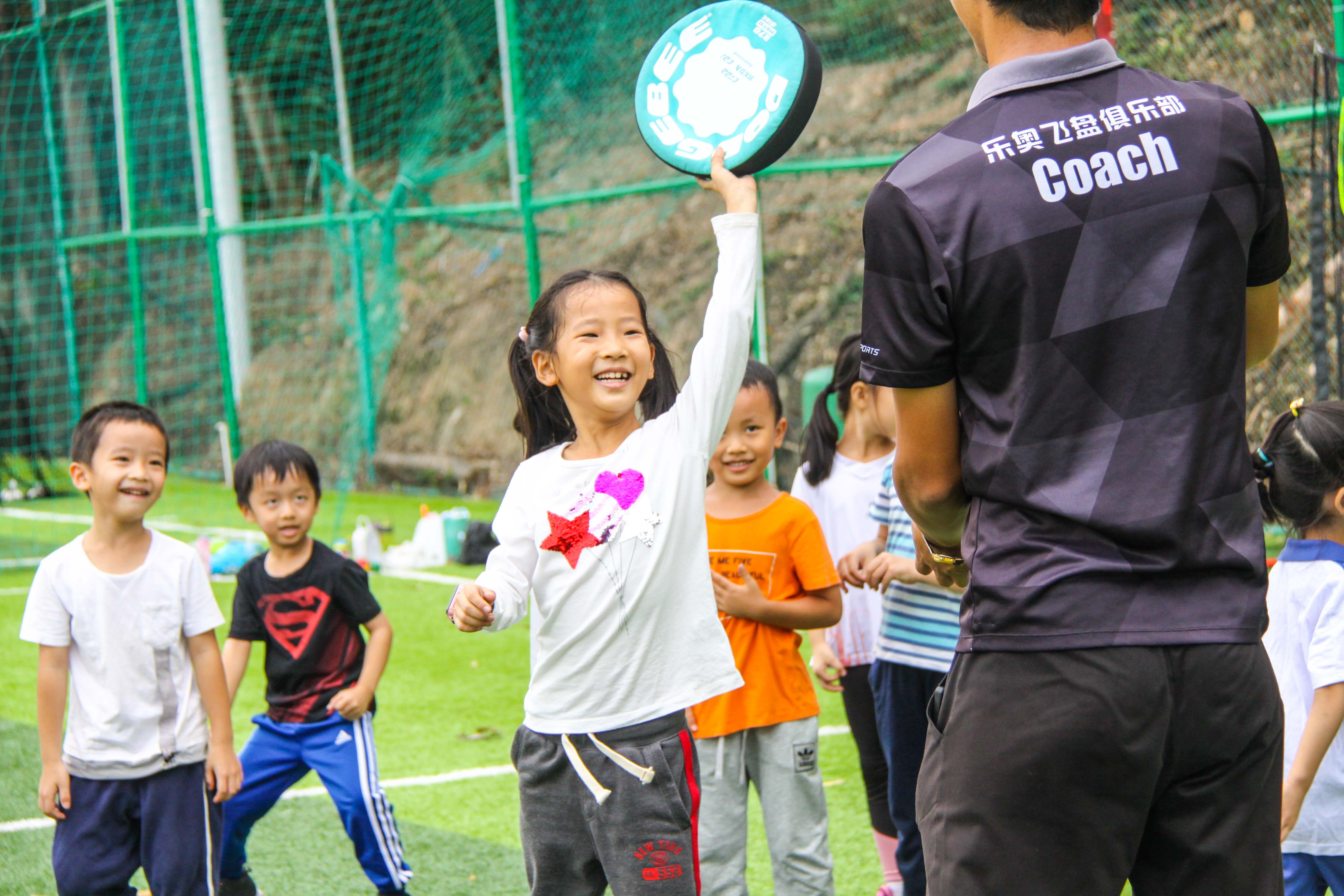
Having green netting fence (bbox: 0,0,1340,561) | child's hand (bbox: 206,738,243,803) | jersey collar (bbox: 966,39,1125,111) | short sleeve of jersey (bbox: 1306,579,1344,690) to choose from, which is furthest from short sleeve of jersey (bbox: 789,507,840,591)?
green netting fence (bbox: 0,0,1340,561)

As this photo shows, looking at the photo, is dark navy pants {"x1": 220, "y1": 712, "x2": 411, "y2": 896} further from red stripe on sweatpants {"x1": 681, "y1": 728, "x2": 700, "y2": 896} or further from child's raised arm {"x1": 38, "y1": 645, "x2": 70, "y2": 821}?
red stripe on sweatpants {"x1": 681, "y1": 728, "x2": 700, "y2": 896}

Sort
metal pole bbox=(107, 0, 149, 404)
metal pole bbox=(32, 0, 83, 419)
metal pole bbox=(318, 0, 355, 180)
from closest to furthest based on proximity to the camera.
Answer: metal pole bbox=(107, 0, 149, 404) < metal pole bbox=(32, 0, 83, 419) < metal pole bbox=(318, 0, 355, 180)

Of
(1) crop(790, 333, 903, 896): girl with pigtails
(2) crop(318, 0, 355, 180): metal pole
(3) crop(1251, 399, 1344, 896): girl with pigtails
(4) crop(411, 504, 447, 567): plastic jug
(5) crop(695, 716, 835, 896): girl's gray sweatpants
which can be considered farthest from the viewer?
(2) crop(318, 0, 355, 180): metal pole

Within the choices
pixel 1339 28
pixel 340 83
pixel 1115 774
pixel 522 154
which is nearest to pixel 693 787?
pixel 1115 774

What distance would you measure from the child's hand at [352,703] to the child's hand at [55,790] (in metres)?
0.72

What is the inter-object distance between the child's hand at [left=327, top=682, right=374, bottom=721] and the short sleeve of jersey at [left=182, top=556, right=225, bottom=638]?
49cm

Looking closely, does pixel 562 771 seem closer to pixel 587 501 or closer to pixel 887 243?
pixel 587 501

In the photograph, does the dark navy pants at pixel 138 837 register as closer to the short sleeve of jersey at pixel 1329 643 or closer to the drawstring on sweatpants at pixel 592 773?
the drawstring on sweatpants at pixel 592 773

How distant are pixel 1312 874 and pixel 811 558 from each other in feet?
4.13

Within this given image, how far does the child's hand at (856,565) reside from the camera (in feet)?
10.7

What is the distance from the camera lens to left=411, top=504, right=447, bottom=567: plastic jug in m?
8.91

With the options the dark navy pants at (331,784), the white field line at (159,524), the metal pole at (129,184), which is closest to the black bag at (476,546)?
the white field line at (159,524)

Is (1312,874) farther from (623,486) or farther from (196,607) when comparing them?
(196,607)

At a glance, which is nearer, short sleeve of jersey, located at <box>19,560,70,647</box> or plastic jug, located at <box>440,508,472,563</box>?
short sleeve of jersey, located at <box>19,560,70,647</box>
